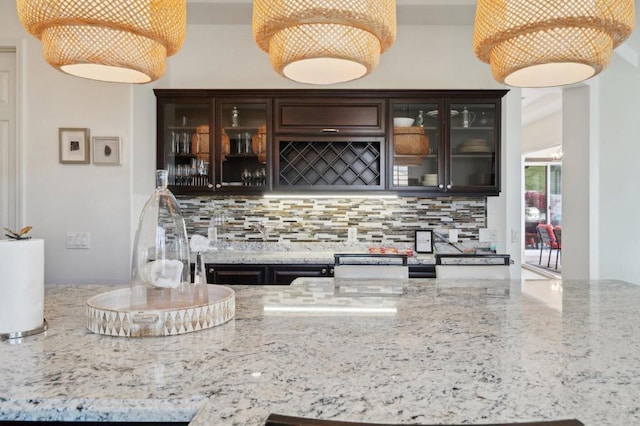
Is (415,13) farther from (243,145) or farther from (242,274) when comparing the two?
(242,274)

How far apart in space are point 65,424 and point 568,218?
4198 mm

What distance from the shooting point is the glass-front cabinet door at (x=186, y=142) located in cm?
339

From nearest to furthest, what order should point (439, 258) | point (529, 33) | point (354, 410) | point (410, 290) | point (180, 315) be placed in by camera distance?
point (354, 410)
point (180, 315)
point (529, 33)
point (410, 290)
point (439, 258)

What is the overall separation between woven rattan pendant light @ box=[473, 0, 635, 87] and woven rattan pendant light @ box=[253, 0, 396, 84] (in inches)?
13.4

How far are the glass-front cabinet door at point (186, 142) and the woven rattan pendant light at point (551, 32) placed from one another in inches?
97.3

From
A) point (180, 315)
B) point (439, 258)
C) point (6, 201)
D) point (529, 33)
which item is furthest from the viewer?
point (6, 201)

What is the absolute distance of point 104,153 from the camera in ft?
10.1

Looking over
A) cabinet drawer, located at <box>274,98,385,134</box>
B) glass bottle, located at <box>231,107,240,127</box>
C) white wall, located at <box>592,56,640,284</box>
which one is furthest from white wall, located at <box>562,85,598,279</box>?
glass bottle, located at <box>231,107,240,127</box>

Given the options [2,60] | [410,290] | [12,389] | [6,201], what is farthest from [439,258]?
[2,60]

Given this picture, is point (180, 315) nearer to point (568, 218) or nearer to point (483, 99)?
point (483, 99)

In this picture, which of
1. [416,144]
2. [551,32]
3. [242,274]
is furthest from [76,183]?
[551,32]

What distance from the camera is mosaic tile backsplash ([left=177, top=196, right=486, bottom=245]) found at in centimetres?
373

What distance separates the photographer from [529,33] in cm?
130

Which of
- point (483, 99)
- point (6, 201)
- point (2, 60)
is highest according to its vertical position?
point (2, 60)
